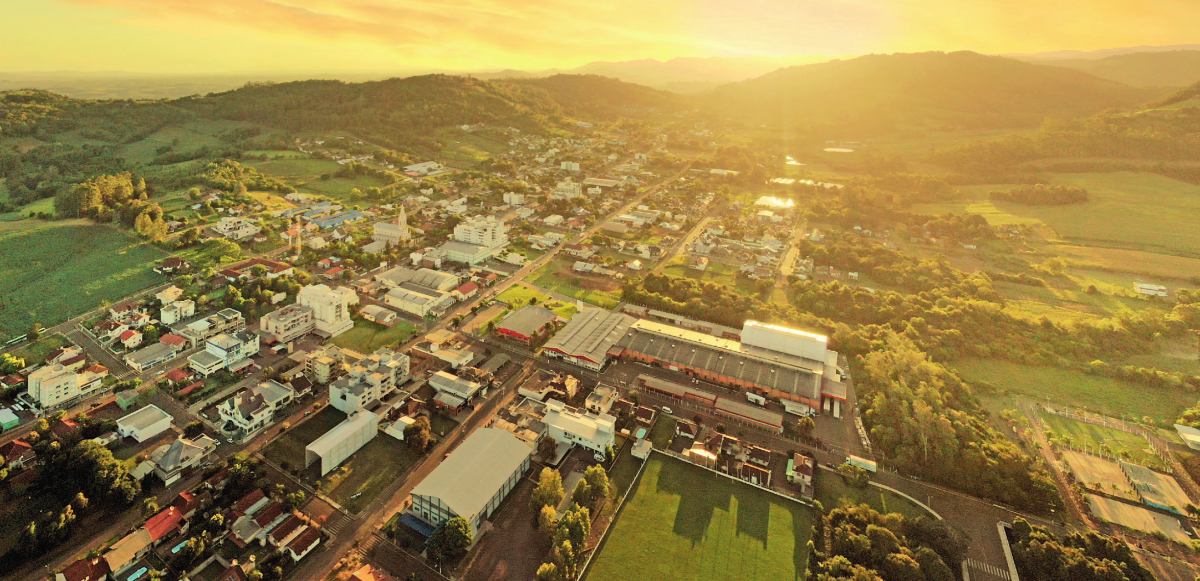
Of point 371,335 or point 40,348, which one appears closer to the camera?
point 40,348

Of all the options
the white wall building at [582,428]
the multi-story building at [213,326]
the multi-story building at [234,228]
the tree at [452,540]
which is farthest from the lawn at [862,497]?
the multi-story building at [234,228]

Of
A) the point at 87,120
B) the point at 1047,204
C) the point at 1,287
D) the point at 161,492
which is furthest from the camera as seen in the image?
the point at 87,120

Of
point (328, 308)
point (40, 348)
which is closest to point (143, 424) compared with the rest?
point (328, 308)

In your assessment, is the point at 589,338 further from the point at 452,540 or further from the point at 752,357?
the point at 452,540

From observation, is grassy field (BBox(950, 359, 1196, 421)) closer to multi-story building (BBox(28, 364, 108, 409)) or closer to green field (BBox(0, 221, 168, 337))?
multi-story building (BBox(28, 364, 108, 409))

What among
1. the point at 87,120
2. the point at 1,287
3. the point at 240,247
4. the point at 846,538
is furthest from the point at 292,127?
the point at 846,538

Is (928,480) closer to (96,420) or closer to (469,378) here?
(469,378)
